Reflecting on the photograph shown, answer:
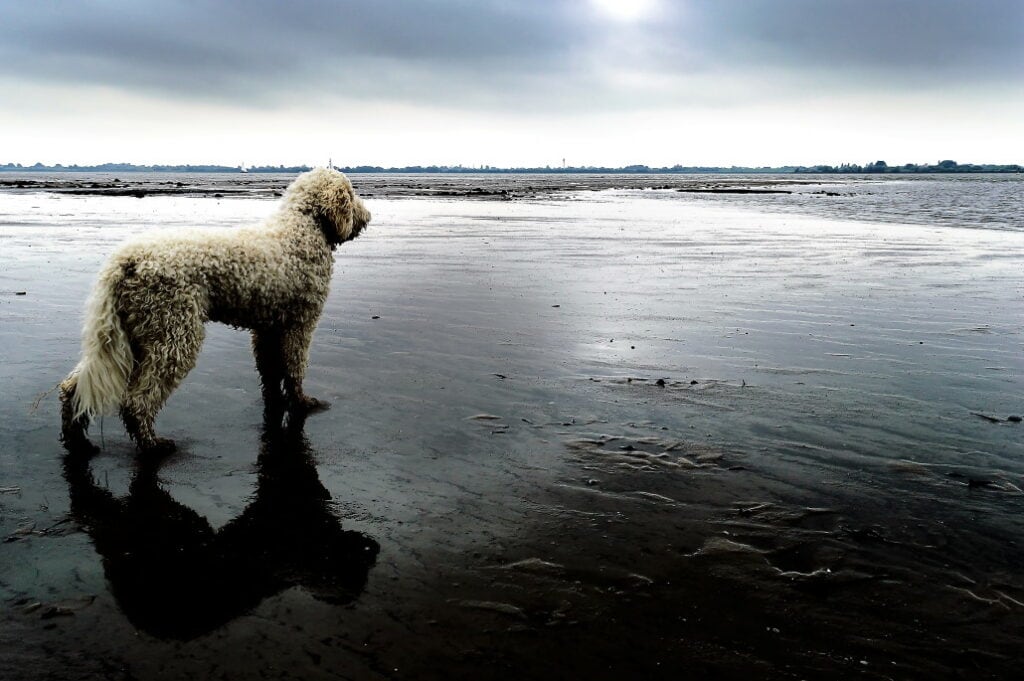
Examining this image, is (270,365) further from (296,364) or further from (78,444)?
(78,444)

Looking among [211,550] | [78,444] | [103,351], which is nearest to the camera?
[211,550]

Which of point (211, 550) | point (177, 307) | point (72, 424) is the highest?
point (177, 307)

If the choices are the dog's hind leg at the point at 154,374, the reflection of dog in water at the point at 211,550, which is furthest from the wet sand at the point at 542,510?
the dog's hind leg at the point at 154,374

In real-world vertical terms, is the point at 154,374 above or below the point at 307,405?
above

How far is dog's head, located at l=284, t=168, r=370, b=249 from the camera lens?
6699 mm

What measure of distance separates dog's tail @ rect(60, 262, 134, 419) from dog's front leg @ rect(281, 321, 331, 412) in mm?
1497

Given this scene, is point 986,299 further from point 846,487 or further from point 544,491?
point 544,491

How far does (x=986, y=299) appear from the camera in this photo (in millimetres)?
11992

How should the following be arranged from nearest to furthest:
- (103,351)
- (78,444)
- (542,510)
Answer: (542,510) < (103,351) < (78,444)

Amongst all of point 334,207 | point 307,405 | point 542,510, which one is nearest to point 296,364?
point 307,405

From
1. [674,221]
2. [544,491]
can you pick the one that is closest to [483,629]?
[544,491]

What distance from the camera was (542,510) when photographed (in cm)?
462

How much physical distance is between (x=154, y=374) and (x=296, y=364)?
56.3 inches

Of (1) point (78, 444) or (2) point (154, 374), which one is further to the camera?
(1) point (78, 444)
